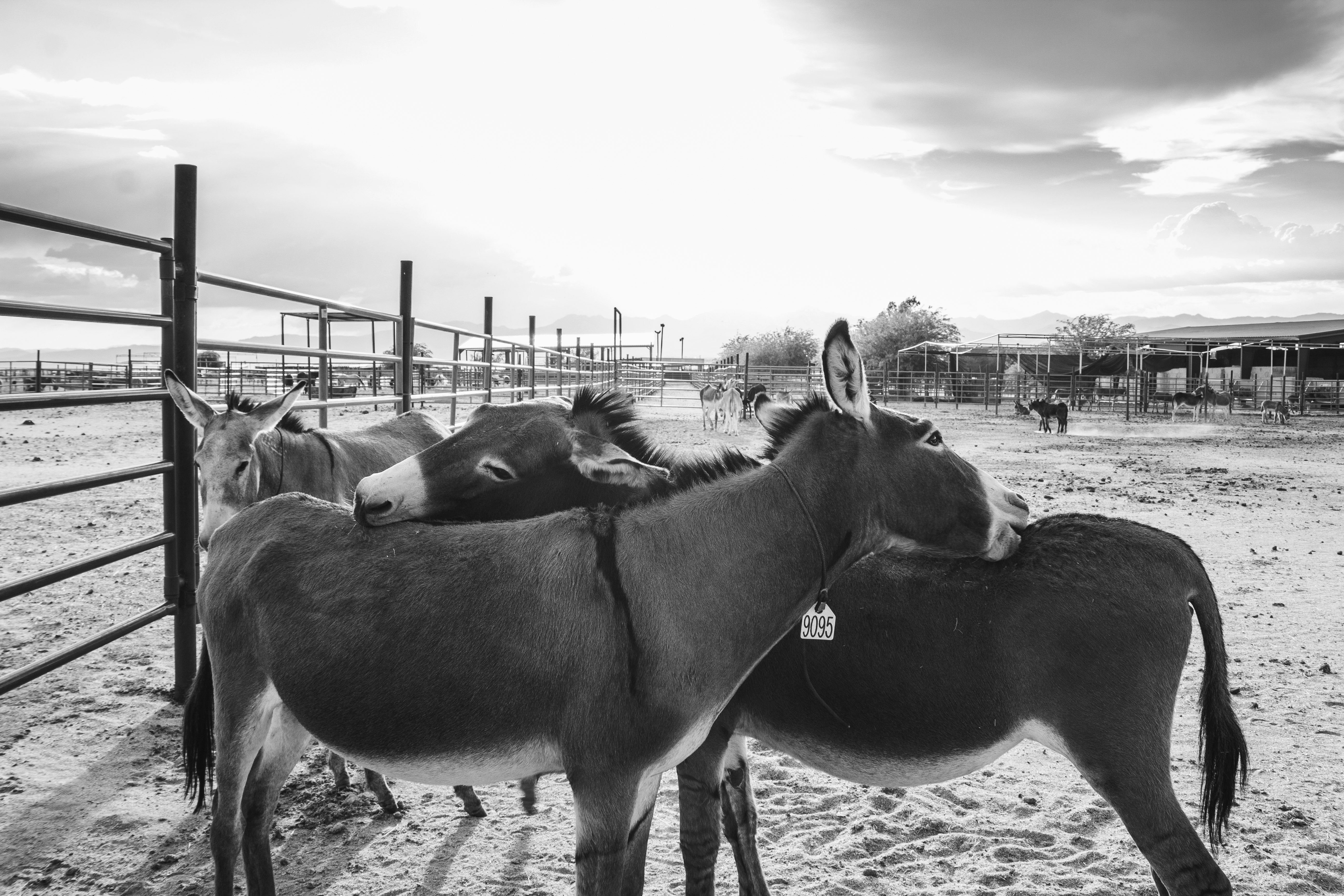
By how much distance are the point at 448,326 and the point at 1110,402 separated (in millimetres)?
40906

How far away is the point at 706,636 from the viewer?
2736mm

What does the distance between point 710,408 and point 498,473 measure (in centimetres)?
2459

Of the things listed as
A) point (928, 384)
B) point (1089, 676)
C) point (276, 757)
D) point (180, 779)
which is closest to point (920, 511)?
point (1089, 676)

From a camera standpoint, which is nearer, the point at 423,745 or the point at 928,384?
the point at 423,745

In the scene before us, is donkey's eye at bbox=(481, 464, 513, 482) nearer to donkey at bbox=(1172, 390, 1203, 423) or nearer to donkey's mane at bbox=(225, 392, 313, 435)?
donkey's mane at bbox=(225, 392, 313, 435)

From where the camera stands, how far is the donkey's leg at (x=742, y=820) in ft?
11.3

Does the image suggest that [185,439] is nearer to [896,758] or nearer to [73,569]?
[73,569]

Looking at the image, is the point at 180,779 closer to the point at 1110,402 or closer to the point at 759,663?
the point at 759,663

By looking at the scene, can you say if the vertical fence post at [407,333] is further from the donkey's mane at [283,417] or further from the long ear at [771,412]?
the long ear at [771,412]

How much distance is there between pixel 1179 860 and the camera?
2.74 metres

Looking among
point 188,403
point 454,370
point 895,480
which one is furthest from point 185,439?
point 454,370

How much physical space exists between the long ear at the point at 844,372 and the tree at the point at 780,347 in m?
68.9

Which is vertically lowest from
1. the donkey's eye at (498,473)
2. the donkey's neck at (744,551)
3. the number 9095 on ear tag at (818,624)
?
the number 9095 on ear tag at (818,624)

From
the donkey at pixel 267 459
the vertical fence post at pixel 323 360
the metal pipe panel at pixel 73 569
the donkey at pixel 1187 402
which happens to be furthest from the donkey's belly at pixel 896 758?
the donkey at pixel 1187 402
